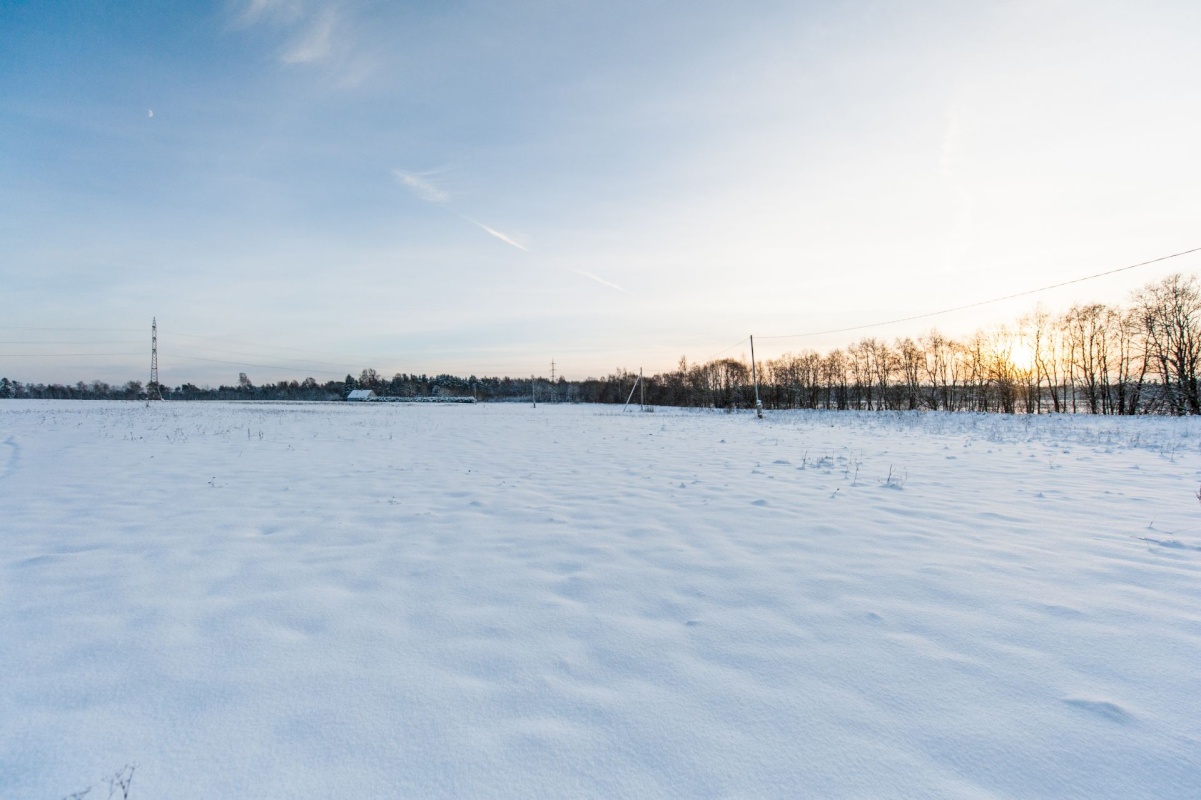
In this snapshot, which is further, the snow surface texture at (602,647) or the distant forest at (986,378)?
the distant forest at (986,378)

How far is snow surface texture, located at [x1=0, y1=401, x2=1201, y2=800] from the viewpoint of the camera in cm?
171

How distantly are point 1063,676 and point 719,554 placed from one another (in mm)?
2074

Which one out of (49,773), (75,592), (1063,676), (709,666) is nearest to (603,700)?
(709,666)

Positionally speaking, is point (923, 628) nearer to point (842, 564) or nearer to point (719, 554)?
point (842, 564)

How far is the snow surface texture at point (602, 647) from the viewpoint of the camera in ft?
5.60

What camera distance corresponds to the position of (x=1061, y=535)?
435cm

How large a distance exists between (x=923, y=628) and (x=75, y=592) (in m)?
5.37

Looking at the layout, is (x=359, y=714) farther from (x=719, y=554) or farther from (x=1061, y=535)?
(x=1061, y=535)

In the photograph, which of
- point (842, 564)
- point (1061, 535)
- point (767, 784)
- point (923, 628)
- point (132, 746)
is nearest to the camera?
point (767, 784)

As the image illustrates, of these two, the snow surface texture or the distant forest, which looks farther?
the distant forest

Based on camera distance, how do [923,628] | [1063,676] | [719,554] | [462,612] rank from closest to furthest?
1. [1063,676]
2. [923,628]
3. [462,612]
4. [719,554]

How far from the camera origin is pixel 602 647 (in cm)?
256

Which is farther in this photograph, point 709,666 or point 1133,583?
point 1133,583

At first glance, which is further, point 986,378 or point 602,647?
point 986,378
